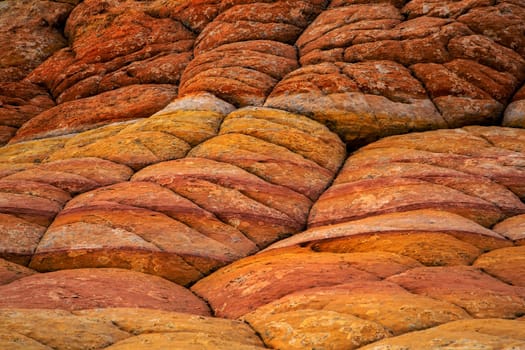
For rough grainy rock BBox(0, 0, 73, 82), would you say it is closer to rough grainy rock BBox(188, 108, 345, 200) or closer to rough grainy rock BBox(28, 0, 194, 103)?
rough grainy rock BBox(28, 0, 194, 103)

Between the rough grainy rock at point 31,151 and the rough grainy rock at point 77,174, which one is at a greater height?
the rough grainy rock at point 77,174

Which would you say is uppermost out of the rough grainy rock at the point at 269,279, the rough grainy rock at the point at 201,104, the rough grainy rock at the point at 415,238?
the rough grainy rock at the point at 201,104

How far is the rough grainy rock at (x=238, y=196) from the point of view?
2402 cm

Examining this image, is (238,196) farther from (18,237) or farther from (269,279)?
(18,237)

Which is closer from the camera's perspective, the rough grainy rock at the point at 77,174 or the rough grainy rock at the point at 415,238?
the rough grainy rock at the point at 415,238

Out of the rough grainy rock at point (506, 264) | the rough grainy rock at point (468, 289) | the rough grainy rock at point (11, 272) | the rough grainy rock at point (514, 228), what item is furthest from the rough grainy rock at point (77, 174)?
the rough grainy rock at point (514, 228)

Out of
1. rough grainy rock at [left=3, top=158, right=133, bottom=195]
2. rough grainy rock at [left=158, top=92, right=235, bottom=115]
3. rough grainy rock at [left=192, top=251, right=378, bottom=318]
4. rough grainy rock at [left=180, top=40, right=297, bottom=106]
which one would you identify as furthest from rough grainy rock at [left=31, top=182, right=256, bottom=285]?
rough grainy rock at [left=180, top=40, right=297, bottom=106]

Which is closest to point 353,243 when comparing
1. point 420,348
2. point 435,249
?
point 435,249

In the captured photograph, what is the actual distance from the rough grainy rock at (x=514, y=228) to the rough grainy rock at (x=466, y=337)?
8452 millimetres

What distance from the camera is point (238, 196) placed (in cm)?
2508

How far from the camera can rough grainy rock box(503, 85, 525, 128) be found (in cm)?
3322

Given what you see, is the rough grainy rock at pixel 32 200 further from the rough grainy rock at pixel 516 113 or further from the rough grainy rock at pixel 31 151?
the rough grainy rock at pixel 516 113

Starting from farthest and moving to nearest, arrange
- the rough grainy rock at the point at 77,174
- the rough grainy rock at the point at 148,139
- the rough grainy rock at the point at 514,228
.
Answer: the rough grainy rock at the point at 148,139
the rough grainy rock at the point at 77,174
the rough grainy rock at the point at 514,228

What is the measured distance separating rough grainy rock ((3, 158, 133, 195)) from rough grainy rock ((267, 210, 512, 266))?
10163 mm
